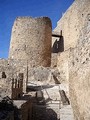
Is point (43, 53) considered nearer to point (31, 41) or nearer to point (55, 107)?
point (31, 41)

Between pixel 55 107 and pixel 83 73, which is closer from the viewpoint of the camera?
pixel 83 73

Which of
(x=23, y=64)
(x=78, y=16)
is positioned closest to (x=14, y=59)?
(x=23, y=64)

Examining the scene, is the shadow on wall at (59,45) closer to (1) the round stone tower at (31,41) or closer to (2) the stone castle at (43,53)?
(2) the stone castle at (43,53)

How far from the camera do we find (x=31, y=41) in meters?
22.0

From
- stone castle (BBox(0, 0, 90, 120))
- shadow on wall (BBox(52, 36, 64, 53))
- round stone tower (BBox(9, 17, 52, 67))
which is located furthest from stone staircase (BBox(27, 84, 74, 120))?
shadow on wall (BBox(52, 36, 64, 53))

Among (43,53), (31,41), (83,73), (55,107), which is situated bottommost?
(55,107)

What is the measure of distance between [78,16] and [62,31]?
17.7 feet

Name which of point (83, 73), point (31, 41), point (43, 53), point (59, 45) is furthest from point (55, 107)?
point (59, 45)

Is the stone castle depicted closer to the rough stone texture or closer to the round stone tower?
the round stone tower

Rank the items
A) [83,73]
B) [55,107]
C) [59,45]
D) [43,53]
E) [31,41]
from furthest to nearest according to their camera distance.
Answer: [59,45], [43,53], [31,41], [55,107], [83,73]

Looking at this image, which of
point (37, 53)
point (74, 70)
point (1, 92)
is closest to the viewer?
point (74, 70)

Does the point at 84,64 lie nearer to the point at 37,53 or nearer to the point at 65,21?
the point at 37,53

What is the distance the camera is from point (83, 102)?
4.71 metres

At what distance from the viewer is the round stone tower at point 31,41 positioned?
2192 centimetres
